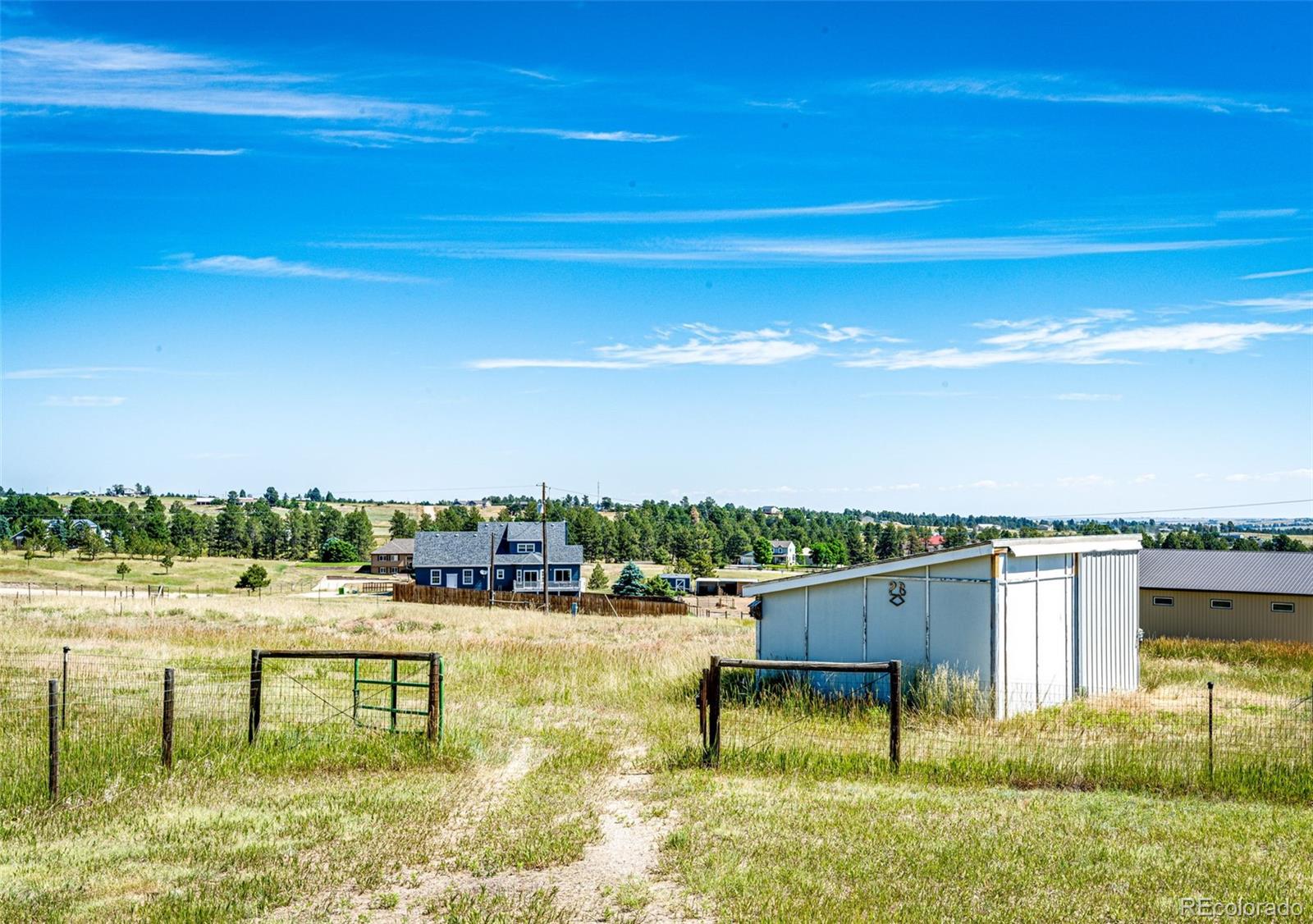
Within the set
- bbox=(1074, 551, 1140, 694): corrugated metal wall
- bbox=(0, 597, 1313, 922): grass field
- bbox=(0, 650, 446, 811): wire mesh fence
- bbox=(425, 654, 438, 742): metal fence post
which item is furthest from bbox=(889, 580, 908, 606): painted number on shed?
bbox=(425, 654, 438, 742): metal fence post

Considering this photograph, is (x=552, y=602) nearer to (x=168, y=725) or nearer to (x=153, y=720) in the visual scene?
(x=153, y=720)

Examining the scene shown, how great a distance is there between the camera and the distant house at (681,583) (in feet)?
331

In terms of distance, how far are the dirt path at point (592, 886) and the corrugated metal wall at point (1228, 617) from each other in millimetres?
33532

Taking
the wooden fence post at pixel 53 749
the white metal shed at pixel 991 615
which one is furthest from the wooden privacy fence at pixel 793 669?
the wooden fence post at pixel 53 749

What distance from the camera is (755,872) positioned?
844 centimetres

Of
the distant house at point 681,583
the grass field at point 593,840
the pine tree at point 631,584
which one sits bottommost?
the distant house at point 681,583

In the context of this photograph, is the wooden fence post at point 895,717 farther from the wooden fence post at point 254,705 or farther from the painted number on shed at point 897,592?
the wooden fence post at point 254,705

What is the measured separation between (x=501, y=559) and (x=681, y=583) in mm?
26554

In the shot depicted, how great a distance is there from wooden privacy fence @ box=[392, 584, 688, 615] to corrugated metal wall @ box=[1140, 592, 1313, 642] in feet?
79.7

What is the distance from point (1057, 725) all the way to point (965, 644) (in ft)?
8.98

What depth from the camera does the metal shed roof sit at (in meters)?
18.5

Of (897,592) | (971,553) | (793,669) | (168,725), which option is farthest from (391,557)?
(793,669)

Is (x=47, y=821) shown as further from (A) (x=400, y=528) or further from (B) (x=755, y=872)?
(A) (x=400, y=528)

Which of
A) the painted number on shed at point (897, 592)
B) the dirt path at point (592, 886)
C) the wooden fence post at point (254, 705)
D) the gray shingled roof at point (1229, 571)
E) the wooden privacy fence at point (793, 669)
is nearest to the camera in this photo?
the dirt path at point (592, 886)
